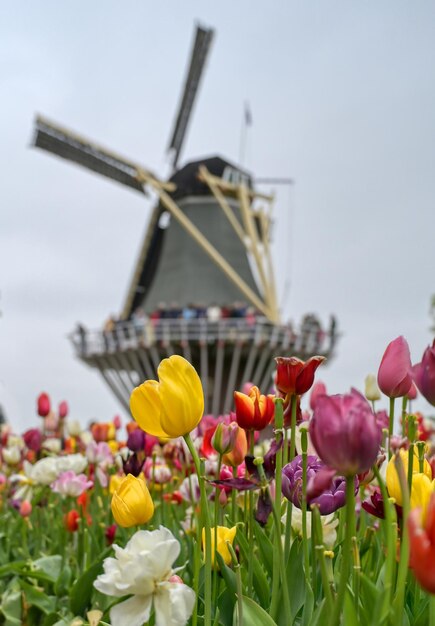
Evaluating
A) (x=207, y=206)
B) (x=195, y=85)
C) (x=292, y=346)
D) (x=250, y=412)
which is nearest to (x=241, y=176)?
(x=207, y=206)

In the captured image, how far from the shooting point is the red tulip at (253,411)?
1.32 meters

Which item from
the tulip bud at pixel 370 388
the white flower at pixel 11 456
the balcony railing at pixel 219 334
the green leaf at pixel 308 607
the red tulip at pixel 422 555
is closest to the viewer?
the red tulip at pixel 422 555

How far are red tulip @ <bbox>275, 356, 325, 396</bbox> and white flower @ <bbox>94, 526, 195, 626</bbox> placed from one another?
1.15 feet

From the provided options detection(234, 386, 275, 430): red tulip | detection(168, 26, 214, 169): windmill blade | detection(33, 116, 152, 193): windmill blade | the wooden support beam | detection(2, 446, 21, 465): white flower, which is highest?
detection(168, 26, 214, 169): windmill blade

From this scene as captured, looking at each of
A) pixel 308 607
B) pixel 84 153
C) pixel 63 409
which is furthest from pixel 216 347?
pixel 308 607

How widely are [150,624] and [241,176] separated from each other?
77.8 feet

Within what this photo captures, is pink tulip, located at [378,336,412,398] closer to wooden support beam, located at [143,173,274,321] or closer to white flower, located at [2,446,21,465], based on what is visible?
white flower, located at [2,446,21,465]

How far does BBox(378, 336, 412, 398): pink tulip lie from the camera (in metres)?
1.21

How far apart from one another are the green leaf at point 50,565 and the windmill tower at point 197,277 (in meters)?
16.8

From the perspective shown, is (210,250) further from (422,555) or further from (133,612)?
(422,555)

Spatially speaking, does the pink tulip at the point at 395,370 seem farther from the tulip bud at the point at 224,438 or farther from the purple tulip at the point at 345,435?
the purple tulip at the point at 345,435

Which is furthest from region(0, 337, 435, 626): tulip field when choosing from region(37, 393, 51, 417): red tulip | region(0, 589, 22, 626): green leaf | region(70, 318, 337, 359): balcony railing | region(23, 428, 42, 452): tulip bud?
region(70, 318, 337, 359): balcony railing

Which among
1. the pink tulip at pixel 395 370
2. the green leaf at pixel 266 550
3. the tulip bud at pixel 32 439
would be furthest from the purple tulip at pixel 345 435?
the tulip bud at pixel 32 439

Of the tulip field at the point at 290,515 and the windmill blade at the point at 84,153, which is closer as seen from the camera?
the tulip field at the point at 290,515
